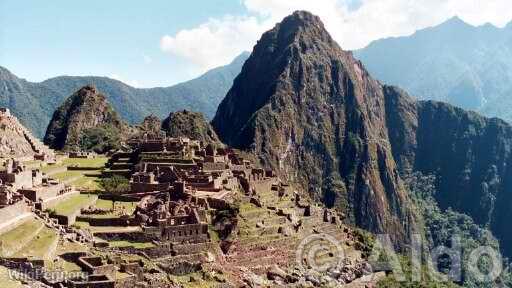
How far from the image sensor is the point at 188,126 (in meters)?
157

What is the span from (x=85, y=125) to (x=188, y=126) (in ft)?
77.6

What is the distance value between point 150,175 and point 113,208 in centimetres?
1025

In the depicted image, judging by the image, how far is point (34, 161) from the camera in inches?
2899

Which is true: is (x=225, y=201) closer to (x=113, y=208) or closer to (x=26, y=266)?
(x=113, y=208)

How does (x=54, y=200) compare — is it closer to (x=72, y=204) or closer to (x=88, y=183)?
(x=72, y=204)

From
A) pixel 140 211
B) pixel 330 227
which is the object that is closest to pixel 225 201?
pixel 140 211

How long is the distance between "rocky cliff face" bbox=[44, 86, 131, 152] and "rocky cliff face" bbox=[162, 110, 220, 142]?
10616 mm

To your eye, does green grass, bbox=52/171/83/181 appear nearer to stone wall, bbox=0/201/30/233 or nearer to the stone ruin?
the stone ruin

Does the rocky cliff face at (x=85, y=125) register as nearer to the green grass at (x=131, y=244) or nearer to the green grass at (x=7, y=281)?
the green grass at (x=131, y=244)

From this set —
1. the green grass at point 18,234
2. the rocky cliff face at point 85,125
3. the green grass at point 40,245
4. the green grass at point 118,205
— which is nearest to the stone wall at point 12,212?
the green grass at point 18,234

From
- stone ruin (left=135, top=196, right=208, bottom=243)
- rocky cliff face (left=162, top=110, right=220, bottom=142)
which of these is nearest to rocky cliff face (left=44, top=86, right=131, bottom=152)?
rocky cliff face (left=162, top=110, right=220, bottom=142)

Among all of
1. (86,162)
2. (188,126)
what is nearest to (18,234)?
(86,162)

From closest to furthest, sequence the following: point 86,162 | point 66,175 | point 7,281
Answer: point 7,281
point 66,175
point 86,162

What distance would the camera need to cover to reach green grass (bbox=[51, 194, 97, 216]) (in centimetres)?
4969
